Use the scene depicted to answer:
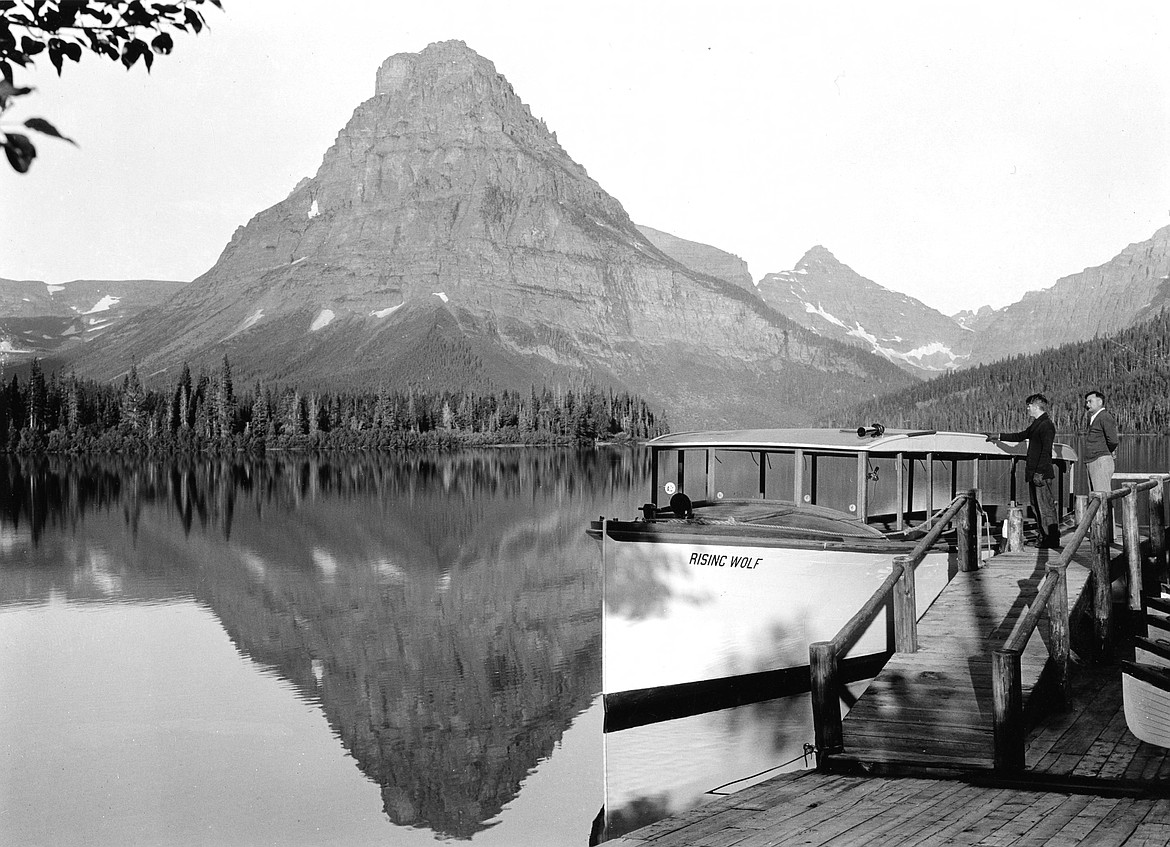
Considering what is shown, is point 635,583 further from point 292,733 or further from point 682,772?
point 292,733

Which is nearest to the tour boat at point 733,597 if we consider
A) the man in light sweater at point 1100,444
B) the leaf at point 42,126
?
the man in light sweater at point 1100,444

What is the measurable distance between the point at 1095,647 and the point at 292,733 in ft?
42.2

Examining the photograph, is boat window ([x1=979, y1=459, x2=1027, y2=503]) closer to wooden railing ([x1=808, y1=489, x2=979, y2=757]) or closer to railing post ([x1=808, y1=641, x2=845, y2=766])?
wooden railing ([x1=808, y1=489, x2=979, y2=757])

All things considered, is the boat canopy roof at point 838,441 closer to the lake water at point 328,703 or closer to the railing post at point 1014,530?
the railing post at point 1014,530

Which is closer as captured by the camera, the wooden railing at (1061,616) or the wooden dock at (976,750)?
the wooden dock at (976,750)

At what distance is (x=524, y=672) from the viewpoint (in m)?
24.1

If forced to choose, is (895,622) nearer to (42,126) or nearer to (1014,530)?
(1014,530)

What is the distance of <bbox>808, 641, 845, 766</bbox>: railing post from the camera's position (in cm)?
1101

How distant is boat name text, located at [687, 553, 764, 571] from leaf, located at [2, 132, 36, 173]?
48.1 ft

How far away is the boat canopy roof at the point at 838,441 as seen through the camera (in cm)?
1988

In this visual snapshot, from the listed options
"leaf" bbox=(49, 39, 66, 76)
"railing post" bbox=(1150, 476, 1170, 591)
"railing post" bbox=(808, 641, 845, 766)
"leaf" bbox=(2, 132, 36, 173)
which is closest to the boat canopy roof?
"railing post" bbox=(1150, 476, 1170, 591)

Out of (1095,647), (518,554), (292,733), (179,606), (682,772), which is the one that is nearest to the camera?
(1095,647)

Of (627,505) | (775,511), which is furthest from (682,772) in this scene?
(627,505)

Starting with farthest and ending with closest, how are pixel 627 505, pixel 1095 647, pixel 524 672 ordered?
pixel 627 505 → pixel 524 672 → pixel 1095 647
